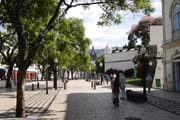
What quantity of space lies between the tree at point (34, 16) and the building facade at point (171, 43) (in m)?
16.8

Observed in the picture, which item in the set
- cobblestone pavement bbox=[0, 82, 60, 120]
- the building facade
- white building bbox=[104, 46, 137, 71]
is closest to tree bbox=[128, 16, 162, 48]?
white building bbox=[104, 46, 137, 71]

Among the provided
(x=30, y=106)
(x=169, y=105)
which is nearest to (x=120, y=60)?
(x=169, y=105)

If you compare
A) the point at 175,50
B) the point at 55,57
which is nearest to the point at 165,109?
the point at 175,50

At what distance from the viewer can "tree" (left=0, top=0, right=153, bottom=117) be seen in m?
16.5

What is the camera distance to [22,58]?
53.8 ft

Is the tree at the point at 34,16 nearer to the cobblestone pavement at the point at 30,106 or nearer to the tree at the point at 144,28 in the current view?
the cobblestone pavement at the point at 30,106

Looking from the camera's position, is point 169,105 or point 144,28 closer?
point 169,105

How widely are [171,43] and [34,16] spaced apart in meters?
19.4

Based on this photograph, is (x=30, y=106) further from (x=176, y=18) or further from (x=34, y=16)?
(x=176, y=18)

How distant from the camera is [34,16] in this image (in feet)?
67.1

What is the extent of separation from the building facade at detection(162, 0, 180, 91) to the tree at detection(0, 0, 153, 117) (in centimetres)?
1681

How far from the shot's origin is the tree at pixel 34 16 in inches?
648

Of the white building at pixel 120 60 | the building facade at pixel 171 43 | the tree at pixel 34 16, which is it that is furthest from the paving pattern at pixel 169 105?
the white building at pixel 120 60

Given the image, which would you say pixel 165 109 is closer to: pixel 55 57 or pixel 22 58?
pixel 22 58
